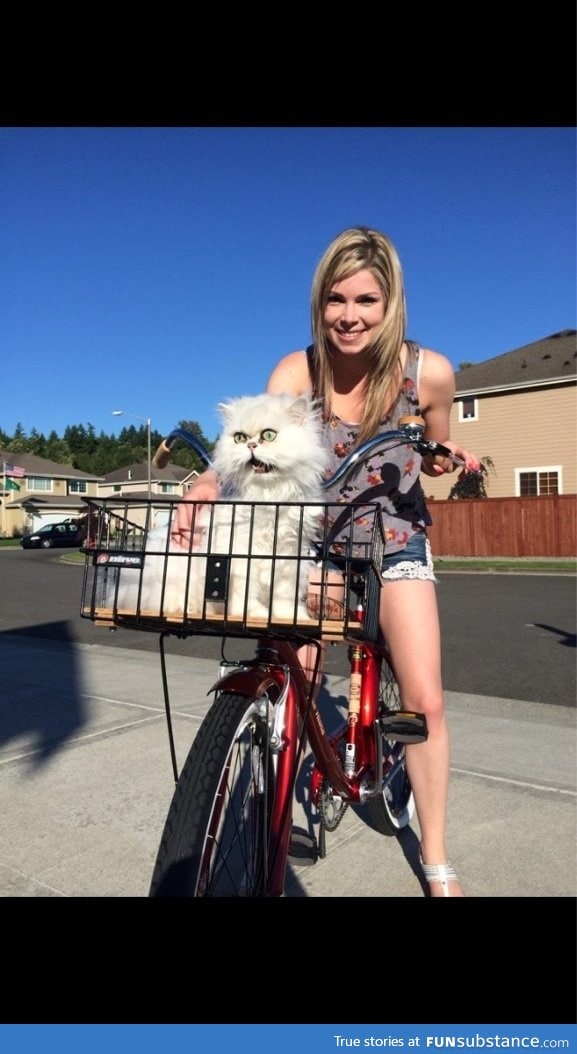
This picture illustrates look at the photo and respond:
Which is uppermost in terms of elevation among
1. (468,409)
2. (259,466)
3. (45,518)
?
(468,409)

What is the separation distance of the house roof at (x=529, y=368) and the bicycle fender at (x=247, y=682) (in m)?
24.1

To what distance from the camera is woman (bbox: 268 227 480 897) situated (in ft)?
6.61

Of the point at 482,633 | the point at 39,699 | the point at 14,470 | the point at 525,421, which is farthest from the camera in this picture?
the point at 14,470

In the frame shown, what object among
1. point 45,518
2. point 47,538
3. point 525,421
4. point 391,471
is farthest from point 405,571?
point 45,518

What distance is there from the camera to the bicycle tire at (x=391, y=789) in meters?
2.59

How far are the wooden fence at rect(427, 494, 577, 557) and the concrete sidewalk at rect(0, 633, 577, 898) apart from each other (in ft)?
55.6

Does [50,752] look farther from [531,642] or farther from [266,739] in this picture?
[531,642]

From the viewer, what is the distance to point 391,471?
2.06m

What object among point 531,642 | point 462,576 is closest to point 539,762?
point 531,642

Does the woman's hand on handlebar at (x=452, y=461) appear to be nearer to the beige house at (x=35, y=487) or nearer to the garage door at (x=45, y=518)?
the beige house at (x=35, y=487)

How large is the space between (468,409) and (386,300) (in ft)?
82.3

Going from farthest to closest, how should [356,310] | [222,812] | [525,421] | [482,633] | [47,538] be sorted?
[47,538] → [525,421] → [482,633] → [356,310] → [222,812]

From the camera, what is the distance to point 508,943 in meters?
2.24

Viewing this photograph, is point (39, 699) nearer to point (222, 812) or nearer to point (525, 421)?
point (222, 812)
